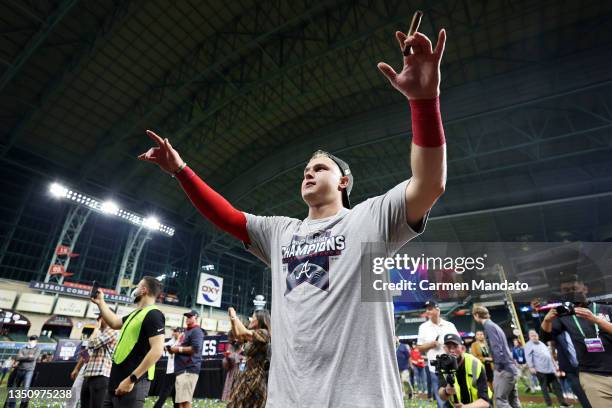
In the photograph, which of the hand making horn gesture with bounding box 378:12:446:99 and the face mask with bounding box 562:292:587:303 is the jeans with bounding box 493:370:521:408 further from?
the hand making horn gesture with bounding box 378:12:446:99

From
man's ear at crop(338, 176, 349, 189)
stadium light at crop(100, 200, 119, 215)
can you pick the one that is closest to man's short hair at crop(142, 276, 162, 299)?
man's ear at crop(338, 176, 349, 189)

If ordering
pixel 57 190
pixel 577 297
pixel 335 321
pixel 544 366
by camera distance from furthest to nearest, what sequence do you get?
pixel 57 190 → pixel 544 366 → pixel 577 297 → pixel 335 321

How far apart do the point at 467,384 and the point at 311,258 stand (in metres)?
3.84

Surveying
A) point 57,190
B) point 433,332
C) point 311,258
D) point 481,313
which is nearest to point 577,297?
point 481,313

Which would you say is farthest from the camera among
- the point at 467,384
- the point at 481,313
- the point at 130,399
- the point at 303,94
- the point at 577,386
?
the point at 303,94

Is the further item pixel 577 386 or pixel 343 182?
pixel 577 386

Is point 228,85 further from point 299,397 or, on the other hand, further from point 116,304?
point 299,397

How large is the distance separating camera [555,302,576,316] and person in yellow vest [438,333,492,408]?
3.60 feet

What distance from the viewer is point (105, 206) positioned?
1811cm

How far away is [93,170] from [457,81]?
18.5 m

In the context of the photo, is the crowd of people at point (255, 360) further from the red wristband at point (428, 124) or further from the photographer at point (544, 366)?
the photographer at point (544, 366)

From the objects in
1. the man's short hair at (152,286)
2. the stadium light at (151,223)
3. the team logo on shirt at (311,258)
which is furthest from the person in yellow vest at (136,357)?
the stadium light at (151,223)

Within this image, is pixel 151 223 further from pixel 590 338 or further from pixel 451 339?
pixel 590 338

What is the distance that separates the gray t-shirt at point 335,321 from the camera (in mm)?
1004
